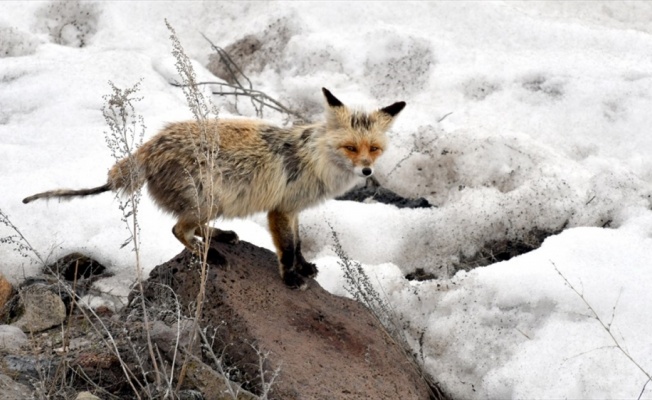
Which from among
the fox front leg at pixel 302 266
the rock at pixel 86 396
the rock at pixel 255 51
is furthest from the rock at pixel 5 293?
the rock at pixel 255 51

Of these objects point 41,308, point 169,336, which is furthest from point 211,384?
point 41,308

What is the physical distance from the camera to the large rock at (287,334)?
446cm

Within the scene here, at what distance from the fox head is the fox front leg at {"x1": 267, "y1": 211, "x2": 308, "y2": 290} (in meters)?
0.59

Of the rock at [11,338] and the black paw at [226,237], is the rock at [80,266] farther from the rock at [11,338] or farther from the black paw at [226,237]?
the black paw at [226,237]

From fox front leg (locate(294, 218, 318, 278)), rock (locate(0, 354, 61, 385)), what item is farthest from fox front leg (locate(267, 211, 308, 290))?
rock (locate(0, 354, 61, 385))


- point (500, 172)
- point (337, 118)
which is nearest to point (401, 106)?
point (337, 118)

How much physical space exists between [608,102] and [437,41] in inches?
84.1

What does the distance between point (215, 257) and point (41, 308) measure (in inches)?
53.3

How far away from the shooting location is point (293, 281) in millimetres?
5402

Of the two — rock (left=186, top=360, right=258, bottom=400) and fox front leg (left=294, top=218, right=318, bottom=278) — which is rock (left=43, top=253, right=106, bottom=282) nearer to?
fox front leg (left=294, top=218, right=318, bottom=278)

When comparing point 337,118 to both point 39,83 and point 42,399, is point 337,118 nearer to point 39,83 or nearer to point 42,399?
point 42,399

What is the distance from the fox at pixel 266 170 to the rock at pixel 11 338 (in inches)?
33.5

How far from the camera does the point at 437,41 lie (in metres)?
9.23

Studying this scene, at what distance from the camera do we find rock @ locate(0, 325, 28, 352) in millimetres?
4625
